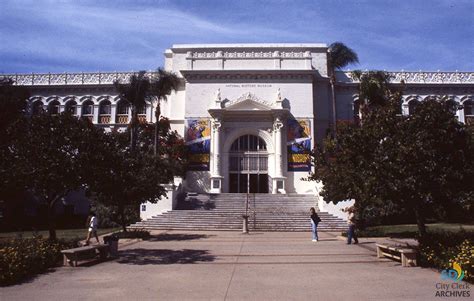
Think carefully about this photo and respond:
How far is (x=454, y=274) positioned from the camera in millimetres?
9305

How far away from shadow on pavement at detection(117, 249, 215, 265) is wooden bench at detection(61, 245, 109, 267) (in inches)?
23.9

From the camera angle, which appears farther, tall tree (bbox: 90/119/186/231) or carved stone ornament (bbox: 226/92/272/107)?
carved stone ornament (bbox: 226/92/272/107)

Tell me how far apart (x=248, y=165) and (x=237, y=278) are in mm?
27279

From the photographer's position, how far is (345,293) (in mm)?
7859

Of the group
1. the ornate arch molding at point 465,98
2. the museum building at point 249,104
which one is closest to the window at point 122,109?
the museum building at point 249,104

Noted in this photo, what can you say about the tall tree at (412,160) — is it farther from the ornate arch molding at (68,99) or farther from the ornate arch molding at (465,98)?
the ornate arch molding at (68,99)

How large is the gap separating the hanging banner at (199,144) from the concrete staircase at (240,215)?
4.57m

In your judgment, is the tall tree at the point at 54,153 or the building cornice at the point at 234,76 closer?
the tall tree at the point at 54,153

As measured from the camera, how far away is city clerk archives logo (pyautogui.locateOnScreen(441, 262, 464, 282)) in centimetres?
902

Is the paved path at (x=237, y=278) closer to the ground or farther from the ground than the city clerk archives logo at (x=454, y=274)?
closer to the ground

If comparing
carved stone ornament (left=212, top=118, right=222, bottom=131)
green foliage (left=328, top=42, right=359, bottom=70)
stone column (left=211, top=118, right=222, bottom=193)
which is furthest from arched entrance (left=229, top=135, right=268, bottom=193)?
green foliage (left=328, top=42, right=359, bottom=70)

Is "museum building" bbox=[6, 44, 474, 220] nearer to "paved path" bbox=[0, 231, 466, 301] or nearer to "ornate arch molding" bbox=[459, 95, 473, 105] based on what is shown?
"ornate arch molding" bbox=[459, 95, 473, 105]

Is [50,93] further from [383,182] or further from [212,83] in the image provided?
[383,182]

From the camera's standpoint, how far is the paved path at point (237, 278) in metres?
7.83
